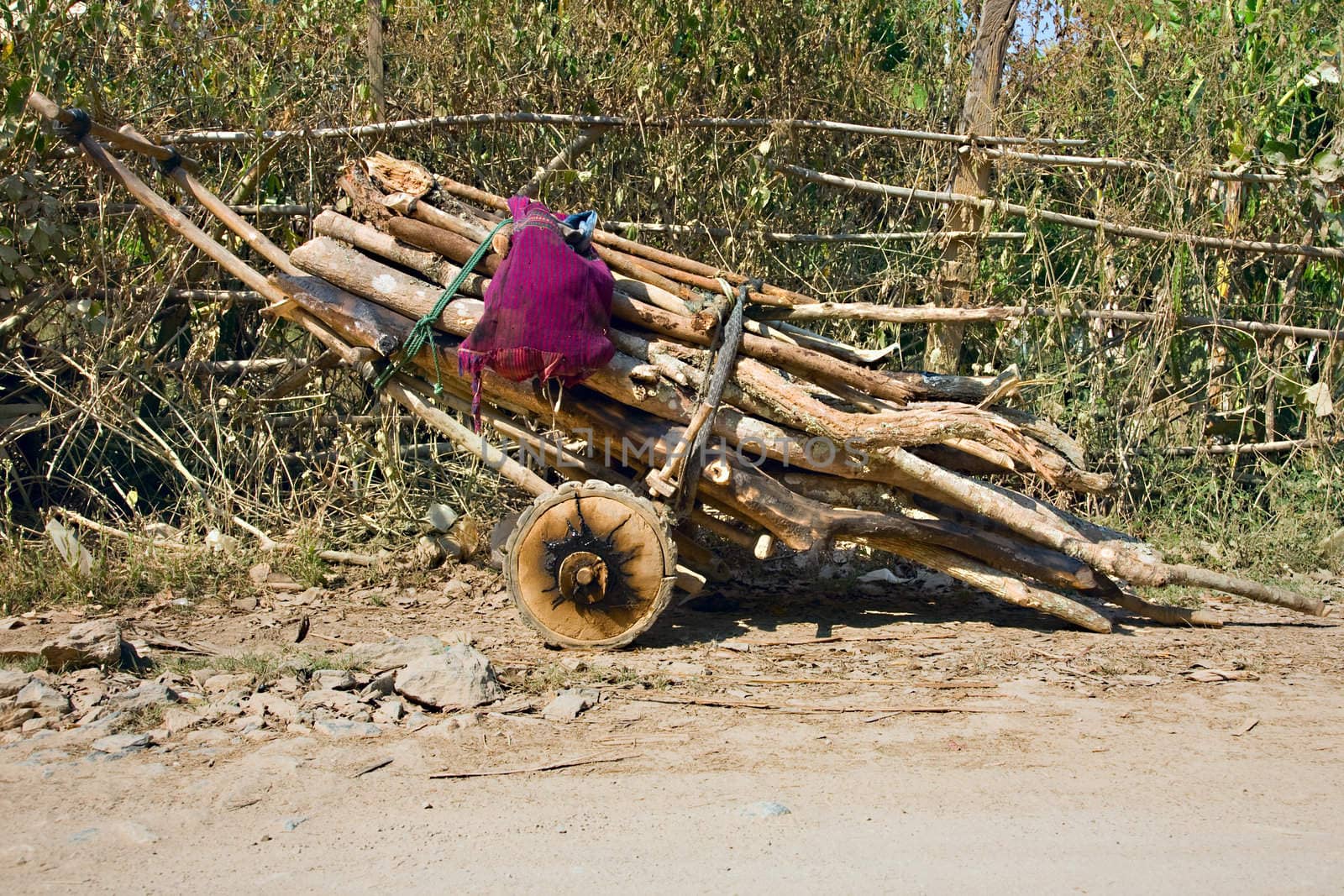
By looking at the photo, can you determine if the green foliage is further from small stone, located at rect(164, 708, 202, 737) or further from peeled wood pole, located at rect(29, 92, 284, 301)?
small stone, located at rect(164, 708, 202, 737)

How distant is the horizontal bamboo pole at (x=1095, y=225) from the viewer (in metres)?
5.87

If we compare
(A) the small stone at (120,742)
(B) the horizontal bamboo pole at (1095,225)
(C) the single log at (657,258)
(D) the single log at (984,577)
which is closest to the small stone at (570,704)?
(A) the small stone at (120,742)

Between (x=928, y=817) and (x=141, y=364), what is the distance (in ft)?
14.3

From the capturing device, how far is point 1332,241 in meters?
6.01

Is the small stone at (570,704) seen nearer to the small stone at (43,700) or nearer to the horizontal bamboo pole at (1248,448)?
the small stone at (43,700)

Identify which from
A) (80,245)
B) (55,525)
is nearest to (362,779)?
(55,525)

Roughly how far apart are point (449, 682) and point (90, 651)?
1208 mm

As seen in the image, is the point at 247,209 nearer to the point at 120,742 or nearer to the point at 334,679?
the point at 334,679

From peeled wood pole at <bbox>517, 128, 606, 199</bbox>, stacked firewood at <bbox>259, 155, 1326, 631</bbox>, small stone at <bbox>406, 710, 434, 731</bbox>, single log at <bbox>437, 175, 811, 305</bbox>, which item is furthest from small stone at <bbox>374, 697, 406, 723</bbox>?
peeled wood pole at <bbox>517, 128, 606, 199</bbox>

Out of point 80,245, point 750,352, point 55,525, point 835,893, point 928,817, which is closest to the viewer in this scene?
point 835,893

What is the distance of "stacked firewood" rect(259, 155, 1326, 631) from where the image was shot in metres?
4.33

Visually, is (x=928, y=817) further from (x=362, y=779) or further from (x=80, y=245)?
(x=80, y=245)

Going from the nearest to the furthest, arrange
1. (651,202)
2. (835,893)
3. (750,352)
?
(835,893) < (750,352) < (651,202)

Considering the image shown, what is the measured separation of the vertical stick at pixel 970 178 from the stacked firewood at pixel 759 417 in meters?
1.47
